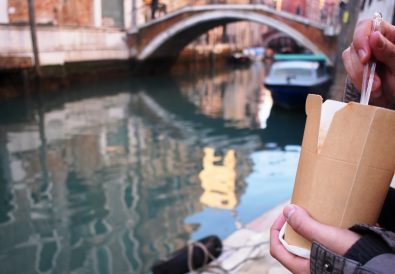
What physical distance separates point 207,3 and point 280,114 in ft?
18.3

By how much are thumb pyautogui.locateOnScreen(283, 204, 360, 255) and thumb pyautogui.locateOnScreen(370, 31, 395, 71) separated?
0.20 meters

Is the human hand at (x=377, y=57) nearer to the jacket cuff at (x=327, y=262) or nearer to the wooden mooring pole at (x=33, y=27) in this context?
the jacket cuff at (x=327, y=262)

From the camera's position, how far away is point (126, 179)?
124 inches

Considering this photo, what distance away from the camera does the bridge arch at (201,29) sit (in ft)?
31.2

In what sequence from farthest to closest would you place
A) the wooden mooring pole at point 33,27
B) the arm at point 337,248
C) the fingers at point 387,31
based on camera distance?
the wooden mooring pole at point 33,27 < the fingers at point 387,31 < the arm at point 337,248

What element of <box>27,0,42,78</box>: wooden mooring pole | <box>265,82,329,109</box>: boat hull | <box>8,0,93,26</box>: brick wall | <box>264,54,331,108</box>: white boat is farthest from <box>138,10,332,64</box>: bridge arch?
<box>27,0,42,78</box>: wooden mooring pole

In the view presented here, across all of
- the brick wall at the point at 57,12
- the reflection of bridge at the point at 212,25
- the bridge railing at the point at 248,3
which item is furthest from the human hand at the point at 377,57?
the reflection of bridge at the point at 212,25

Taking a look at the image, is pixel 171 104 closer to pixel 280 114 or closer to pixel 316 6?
pixel 280 114

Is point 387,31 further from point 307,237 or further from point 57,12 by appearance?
point 57,12

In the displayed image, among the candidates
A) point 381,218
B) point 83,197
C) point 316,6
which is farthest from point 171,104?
point 381,218

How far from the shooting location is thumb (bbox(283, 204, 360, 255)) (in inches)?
16.5

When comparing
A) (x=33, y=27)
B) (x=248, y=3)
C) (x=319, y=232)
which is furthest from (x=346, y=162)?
(x=248, y=3)

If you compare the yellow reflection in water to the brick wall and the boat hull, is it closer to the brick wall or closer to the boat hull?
the boat hull

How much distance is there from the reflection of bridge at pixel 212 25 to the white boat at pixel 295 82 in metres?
2.34
